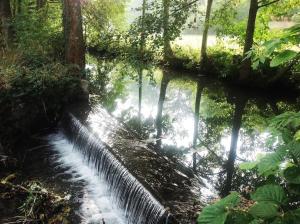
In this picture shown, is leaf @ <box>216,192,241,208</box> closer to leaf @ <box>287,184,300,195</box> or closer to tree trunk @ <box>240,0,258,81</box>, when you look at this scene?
leaf @ <box>287,184,300,195</box>

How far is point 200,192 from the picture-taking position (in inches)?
249

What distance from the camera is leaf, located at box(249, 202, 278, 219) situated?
1.63 metres

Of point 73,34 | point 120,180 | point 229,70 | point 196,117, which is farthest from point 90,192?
point 229,70

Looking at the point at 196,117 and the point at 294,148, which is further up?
the point at 294,148

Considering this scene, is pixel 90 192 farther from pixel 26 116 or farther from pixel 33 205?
pixel 26 116

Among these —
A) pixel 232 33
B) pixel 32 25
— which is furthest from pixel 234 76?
pixel 32 25

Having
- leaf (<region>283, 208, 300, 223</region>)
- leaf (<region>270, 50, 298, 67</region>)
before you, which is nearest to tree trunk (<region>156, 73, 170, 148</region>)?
leaf (<region>270, 50, 298, 67</region>)

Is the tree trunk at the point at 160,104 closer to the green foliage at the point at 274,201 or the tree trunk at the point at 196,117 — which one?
the tree trunk at the point at 196,117

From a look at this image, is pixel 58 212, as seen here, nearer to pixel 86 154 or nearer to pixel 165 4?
pixel 86 154

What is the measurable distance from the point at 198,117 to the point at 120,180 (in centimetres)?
684

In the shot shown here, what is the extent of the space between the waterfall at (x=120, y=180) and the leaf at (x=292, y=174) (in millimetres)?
3853

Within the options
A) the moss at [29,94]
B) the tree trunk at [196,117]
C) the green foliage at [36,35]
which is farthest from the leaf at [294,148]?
the green foliage at [36,35]

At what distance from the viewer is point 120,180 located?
682 centimetres

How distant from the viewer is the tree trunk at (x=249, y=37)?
15.8 m
